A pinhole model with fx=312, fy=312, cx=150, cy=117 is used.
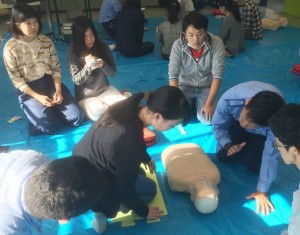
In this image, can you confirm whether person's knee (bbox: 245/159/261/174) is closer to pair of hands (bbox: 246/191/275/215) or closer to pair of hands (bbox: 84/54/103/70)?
pair of hands (bbox: 246/191/275/215)

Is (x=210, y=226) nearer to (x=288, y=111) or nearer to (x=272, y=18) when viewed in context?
(x=288, y=111)

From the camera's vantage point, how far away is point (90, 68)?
242cm

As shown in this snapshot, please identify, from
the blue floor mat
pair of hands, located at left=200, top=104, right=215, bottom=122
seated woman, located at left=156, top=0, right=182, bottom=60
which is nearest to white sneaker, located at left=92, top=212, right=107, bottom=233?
the blue floor mat

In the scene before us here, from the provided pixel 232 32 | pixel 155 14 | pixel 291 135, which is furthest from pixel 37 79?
pixel 155 14

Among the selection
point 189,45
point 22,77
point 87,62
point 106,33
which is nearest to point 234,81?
point 189,45

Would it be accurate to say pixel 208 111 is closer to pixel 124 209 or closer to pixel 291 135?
pixel 124 209

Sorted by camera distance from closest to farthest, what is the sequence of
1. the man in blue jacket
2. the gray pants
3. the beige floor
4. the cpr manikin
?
1. the man in blue jacket
2. the cpr manikin
3. the gray pants
4. the beige floor

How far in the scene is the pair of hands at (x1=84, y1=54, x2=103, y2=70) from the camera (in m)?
2.41

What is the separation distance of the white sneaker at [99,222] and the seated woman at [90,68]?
1.10 meters

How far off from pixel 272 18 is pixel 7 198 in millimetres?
5171

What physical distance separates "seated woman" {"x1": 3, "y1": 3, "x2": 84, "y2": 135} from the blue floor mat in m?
0.11

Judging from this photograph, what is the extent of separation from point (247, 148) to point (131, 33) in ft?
7.87

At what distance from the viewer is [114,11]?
4387 mm

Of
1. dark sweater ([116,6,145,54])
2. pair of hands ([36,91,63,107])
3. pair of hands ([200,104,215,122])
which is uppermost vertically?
dark sweater ([116,6,145,54])
